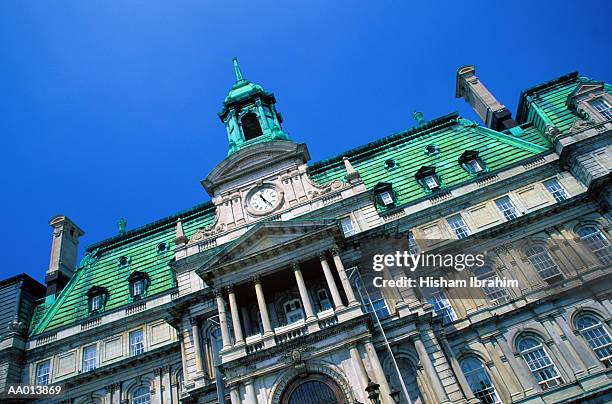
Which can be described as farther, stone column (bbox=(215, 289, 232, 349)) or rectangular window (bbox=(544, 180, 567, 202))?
rectangular window (bbox=(544, 180, 567, 202))

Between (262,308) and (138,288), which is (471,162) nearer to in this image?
(262,308)

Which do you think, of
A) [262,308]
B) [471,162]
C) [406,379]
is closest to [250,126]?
[471,162]

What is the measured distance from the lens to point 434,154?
41188mm

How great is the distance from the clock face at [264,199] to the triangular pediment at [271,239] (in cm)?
495

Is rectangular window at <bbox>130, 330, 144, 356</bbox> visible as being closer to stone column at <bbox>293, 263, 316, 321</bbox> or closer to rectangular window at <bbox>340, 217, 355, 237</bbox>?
stone column at <bbox>293, 263, 316, 321</bbox>

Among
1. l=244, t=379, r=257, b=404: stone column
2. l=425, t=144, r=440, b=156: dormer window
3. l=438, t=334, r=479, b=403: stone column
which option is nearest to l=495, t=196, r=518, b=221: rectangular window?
l=425, t=144, r=440, b=156: dormer window

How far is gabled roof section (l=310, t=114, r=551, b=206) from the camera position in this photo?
123ft

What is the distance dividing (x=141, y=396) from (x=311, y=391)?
14.3 meters

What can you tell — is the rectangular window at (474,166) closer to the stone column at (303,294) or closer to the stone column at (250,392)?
the stone column at (303,294)

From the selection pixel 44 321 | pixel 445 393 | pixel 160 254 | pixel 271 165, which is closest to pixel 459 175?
pixel 271 165

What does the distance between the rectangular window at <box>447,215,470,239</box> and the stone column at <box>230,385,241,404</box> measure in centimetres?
1822

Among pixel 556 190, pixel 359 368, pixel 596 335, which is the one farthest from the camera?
pixel 556 190

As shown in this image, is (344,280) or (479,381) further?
(344,280)

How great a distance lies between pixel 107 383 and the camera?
33.5 meters
